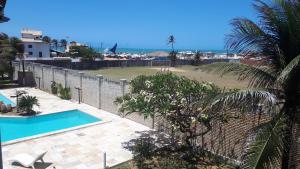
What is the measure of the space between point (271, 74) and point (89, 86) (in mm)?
16113

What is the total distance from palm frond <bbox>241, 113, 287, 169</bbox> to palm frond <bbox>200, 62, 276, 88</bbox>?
43.7 inches

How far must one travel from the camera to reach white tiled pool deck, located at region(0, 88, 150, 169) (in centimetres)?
1124

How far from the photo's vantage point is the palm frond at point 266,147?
5.23 m

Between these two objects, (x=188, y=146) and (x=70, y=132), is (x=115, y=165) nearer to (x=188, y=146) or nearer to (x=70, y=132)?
(x=188, y=146)

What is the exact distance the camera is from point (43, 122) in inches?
733

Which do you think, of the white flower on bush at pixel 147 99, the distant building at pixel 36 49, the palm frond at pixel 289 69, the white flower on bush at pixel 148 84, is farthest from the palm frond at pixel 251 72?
the distant building at pixel 36 49

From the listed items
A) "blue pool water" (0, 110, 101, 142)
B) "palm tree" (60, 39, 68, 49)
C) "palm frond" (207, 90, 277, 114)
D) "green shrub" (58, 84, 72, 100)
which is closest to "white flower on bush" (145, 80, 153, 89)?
"palm frond" (207, 90, 277, 114)

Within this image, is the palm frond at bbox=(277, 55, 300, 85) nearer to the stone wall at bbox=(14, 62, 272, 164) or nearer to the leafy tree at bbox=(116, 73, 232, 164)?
the stone wall at bbox=(14, 62, 272, 164)

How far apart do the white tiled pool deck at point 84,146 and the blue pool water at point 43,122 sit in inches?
71.6

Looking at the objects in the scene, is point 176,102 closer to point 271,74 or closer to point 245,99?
point 271,74

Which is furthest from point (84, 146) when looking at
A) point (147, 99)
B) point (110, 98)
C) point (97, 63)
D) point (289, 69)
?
point (97, 63)

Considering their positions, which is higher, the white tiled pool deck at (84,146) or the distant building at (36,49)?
the distant building at (36,49)

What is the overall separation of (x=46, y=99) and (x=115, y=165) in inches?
569

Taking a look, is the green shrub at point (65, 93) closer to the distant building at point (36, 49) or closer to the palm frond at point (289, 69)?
the palm frond at point (289, 69)
